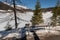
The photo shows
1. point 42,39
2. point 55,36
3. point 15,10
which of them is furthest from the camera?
point 15,10

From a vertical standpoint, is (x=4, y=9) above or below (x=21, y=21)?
above

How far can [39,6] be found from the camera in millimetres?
19484

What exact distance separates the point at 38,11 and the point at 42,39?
11328 millimetres

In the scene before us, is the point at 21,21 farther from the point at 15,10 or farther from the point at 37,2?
the point at 37,2

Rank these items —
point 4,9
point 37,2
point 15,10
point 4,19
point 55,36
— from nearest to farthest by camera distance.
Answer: point 55,36 → point 15,10 → point 4,9 → point 4,19 → point 37,2

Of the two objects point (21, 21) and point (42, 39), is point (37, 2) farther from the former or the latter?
point (42, 39)

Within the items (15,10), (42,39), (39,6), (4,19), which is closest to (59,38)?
(42,39)

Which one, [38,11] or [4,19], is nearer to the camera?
[4,19]

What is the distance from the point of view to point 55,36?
913cm

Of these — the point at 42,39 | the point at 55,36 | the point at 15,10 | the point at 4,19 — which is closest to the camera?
the point at 42,39

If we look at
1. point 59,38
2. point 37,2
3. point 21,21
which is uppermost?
point 37,2

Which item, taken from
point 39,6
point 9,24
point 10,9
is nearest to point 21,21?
point 9,24

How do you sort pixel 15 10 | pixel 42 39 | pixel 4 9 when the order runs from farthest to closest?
1. pixel 4 9
2. pixel 15 10
3. pixel 42 39

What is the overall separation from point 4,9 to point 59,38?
609 cm
